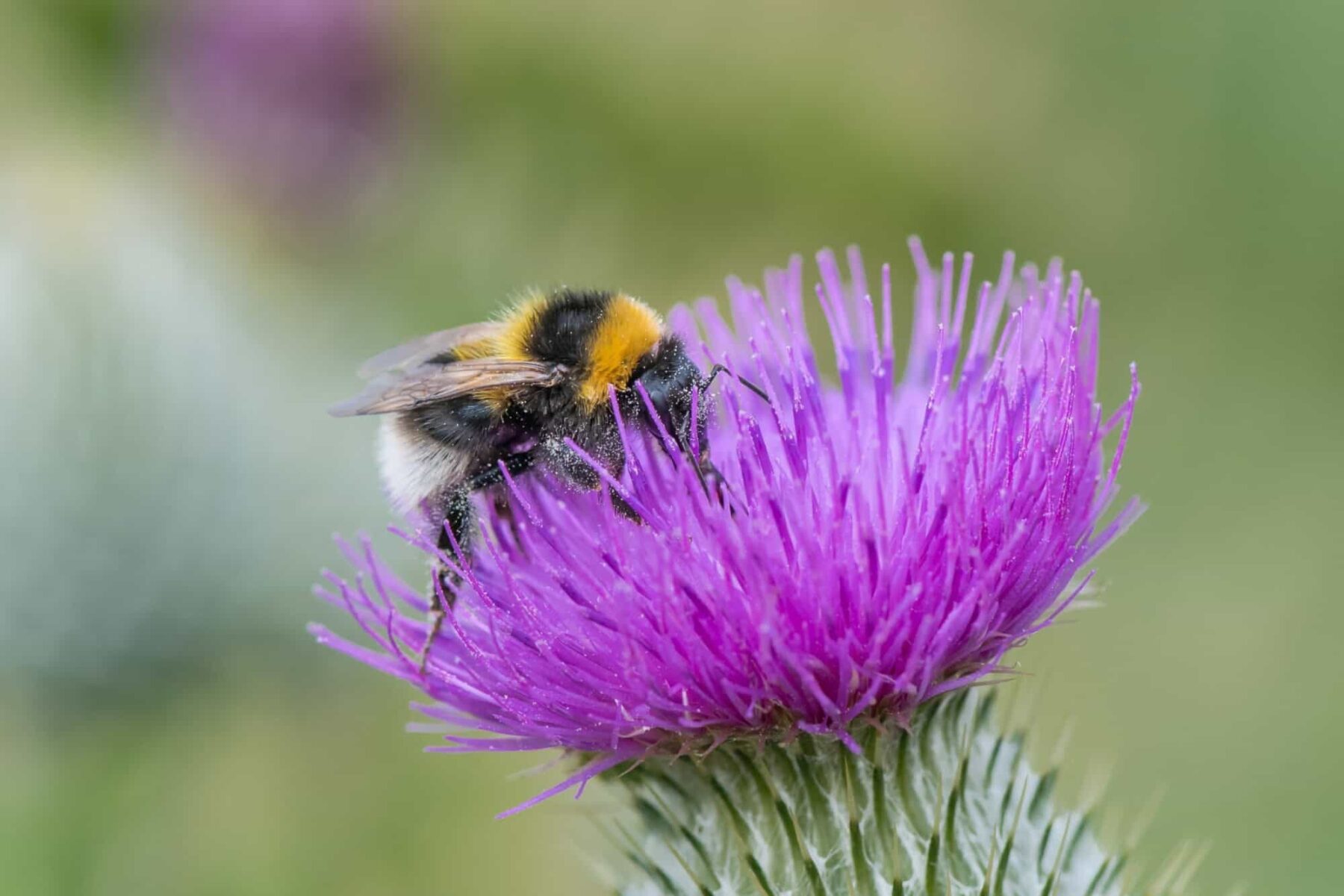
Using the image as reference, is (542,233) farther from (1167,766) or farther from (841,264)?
(1167,766)

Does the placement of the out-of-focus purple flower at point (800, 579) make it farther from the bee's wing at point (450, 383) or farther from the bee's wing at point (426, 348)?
Result: the bee's wing at point (426, 348)

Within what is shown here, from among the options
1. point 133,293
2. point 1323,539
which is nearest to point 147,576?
point 133,293

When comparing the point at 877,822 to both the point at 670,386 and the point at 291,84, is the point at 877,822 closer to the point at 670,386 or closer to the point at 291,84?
the point at 670,386

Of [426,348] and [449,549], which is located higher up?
[426,348]

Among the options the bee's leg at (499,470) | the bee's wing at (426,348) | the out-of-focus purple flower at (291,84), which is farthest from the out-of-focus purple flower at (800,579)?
the out-of-focus purple flower at (291,84)

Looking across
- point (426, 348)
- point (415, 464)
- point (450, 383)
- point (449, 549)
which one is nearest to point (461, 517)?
point (449, 549)

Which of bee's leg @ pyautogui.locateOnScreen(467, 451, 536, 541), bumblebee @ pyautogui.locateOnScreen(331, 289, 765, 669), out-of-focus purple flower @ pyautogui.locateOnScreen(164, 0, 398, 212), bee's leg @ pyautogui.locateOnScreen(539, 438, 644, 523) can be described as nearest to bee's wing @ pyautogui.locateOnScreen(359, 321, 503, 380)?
bumblebee @ pyautogui.locateOnScreen(331, 289, 765, 669)
